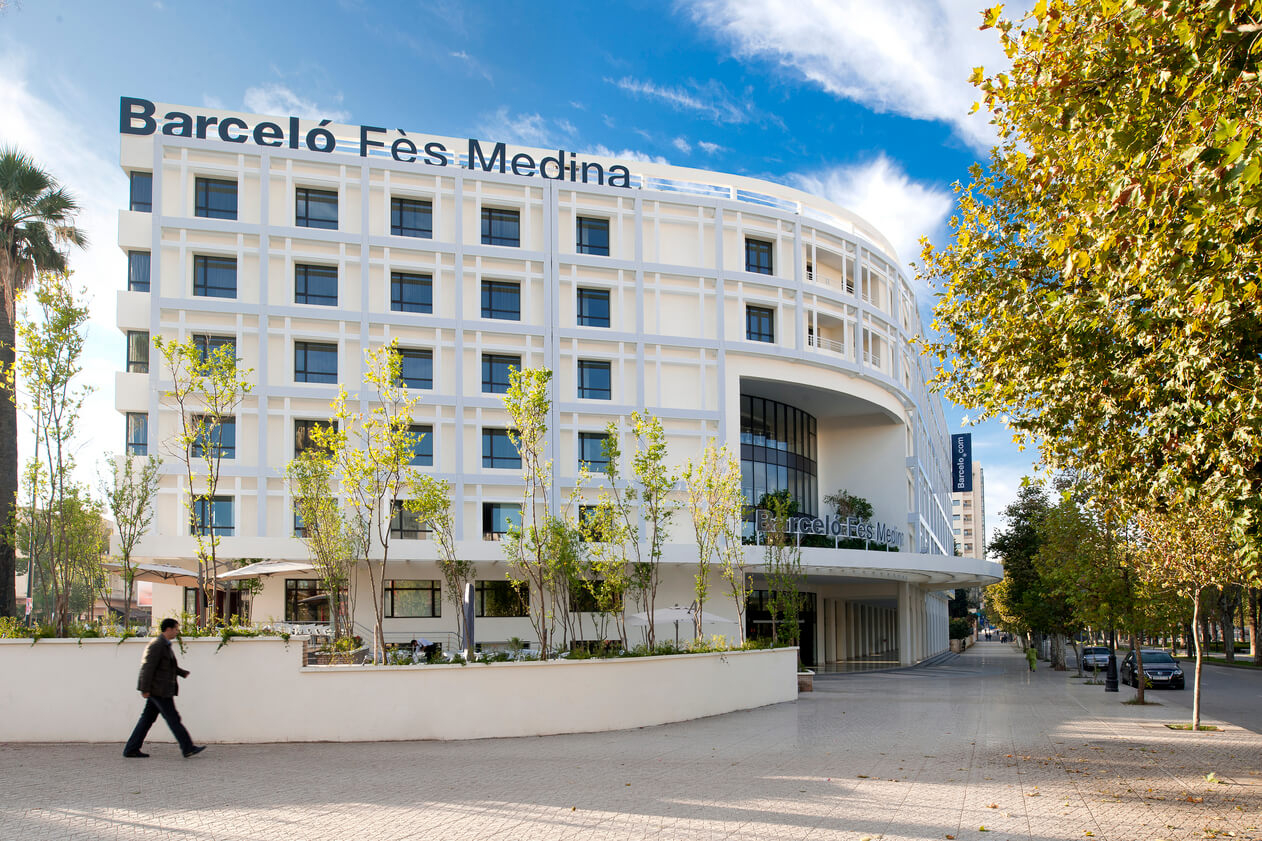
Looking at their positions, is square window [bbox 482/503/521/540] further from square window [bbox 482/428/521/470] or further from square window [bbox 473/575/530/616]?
square window [bbox 473/575/530/616]

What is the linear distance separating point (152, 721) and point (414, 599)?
23.4 meters

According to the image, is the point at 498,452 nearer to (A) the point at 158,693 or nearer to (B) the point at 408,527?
(B) the point at 408,527

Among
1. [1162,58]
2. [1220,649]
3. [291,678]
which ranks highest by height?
[1162,58]

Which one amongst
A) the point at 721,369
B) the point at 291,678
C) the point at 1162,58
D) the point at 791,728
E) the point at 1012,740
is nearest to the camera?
the point at 1162,58

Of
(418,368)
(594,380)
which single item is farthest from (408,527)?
(594,380)

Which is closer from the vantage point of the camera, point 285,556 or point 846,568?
point 285,556

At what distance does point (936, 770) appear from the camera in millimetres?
12062

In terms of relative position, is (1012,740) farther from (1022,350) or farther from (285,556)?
(285,556)

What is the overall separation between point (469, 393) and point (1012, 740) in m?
23.2

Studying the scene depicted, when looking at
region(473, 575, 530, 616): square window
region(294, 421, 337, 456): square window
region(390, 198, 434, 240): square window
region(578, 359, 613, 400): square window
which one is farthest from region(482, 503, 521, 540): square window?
region(390, 198, 434, 240): square window

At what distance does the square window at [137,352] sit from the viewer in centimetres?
3262

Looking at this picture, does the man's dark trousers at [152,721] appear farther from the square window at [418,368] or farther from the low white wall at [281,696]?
the square window at [418,368]

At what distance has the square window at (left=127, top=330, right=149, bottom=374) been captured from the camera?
32625mm

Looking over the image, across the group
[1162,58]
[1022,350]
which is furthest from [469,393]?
[1162,58]
